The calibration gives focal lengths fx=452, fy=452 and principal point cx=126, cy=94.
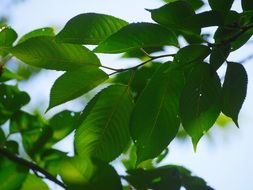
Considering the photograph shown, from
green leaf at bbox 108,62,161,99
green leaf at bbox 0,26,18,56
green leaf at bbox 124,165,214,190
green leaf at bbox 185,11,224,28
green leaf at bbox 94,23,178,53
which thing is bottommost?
green leaf at bbox 124,165,214,190

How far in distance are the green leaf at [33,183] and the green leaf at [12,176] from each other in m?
0.07

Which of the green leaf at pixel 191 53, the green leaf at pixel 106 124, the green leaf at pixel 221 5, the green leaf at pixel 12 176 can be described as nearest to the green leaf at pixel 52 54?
the green leaf at pixel 106 124

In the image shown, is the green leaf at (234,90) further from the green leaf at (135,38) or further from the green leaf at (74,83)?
the green leaf at (74,83)

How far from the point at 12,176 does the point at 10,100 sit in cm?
29

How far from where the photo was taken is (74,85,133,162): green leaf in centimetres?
118

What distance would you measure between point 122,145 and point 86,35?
0.30 m

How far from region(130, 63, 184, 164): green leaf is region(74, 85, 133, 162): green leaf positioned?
0.28 feet

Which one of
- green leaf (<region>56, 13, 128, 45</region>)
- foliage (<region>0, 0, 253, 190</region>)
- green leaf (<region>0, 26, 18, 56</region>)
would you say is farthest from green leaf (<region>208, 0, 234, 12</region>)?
green leaf (<region>0, 26, 18, 56</region>)

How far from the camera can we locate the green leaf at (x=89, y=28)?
108 cm

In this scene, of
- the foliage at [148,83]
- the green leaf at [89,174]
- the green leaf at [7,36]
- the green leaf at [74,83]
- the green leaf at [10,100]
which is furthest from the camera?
the green leaf at [10,100]

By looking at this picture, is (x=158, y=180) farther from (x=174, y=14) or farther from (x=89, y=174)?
(x=174, y=14)

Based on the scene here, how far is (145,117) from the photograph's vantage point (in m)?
1.11

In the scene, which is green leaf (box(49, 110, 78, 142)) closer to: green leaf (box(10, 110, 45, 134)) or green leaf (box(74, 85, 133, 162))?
green leaf (box(10, 110, 45, 134))

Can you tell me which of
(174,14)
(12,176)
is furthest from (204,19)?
(12,176)
